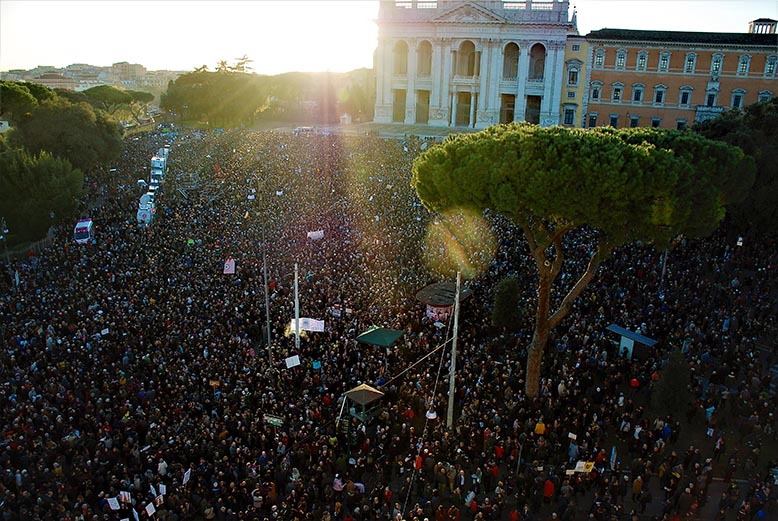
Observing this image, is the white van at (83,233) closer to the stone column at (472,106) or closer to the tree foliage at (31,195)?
the tree foliage at (31,195)

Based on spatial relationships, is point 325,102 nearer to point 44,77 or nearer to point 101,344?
point 101,344

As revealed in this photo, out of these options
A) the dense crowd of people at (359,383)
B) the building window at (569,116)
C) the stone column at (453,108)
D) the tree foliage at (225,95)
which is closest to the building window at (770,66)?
the building window at (569,116)

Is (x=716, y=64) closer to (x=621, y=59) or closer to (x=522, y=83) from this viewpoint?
(x=621, y=59)

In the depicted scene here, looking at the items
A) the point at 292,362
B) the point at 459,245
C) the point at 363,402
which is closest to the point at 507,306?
the point at 363,402

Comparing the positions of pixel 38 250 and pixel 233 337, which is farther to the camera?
pixel 38 250

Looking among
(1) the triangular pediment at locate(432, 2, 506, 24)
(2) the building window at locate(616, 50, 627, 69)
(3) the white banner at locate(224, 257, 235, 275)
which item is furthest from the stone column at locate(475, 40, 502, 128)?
(3) the white banner at locate(224, 257, 235, 275)

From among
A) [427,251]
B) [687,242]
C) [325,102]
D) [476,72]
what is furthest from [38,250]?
[325,102]
